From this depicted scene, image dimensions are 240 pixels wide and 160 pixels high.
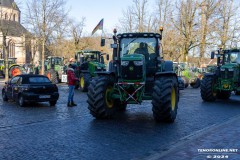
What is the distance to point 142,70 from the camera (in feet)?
37.3

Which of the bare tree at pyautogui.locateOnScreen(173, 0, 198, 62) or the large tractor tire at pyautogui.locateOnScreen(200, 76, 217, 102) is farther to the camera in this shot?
the bare tree at pyautogui.locateOnScreen(173, 0, 198, 62)

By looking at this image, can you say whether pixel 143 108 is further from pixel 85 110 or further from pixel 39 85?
pixel 39 85

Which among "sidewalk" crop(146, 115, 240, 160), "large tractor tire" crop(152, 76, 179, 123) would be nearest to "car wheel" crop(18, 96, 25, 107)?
"large tractor tire" crop(152, 76, 179, 123)

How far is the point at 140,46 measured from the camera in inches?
486

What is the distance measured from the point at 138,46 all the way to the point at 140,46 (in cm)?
7

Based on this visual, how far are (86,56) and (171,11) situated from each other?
63.3ft

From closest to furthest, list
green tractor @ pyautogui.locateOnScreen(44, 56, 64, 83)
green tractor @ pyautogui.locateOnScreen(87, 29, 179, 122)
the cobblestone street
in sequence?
the cobblestone street
green tractor @ pyautogui.locateOnScreen(87, 29, 179, 122)
green tractor @ pyautogui.locateOnScreen(44, 56, 64, 83)

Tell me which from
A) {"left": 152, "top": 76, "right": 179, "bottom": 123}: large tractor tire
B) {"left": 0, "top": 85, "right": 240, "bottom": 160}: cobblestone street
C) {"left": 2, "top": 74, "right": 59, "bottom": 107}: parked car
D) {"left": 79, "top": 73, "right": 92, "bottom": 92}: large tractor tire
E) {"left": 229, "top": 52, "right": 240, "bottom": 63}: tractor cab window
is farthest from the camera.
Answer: {"left": 79, "top": 73, "right": 92, "bottom": 92}: large tractor tire

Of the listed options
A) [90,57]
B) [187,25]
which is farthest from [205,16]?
[90,57]

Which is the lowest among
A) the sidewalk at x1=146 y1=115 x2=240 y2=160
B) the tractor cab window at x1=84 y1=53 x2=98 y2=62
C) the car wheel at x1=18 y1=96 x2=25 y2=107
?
the sidewalk at x1=146 y1=115 x2=240 y2=160

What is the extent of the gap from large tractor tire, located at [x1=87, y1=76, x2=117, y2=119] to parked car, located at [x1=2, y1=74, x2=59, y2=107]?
4412 millimetres

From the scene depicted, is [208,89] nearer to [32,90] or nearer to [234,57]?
[234,57]

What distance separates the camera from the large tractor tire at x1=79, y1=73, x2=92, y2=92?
78.4 ft

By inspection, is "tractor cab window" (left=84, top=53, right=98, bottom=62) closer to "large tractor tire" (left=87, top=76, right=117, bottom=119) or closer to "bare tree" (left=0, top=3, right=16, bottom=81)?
"bare tree" (left=0, top=3, right=16, bottom=81)
